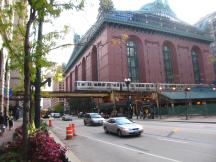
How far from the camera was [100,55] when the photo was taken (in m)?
91.3

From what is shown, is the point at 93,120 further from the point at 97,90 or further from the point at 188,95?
the point at 188,95

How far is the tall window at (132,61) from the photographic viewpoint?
294ft

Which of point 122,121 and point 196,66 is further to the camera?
point 196,66

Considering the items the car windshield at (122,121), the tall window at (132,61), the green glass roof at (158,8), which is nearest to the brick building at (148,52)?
the tall window at (132,61)

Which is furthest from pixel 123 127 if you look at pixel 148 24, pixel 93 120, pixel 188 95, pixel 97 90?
pixel 148 24

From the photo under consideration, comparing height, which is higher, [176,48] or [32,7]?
[176,48]

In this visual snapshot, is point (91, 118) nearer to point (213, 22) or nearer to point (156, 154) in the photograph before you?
point (156, 154)

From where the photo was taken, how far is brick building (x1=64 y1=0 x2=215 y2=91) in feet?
276

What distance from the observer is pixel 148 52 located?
9156 cm

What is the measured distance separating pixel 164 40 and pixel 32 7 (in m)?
92.5

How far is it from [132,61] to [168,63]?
1559cm

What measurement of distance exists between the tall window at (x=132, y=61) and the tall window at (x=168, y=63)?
12467 mm

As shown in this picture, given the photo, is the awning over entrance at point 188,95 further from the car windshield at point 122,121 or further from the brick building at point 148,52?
the car windshield at point 122,121

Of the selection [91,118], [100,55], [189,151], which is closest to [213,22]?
[100,55]
